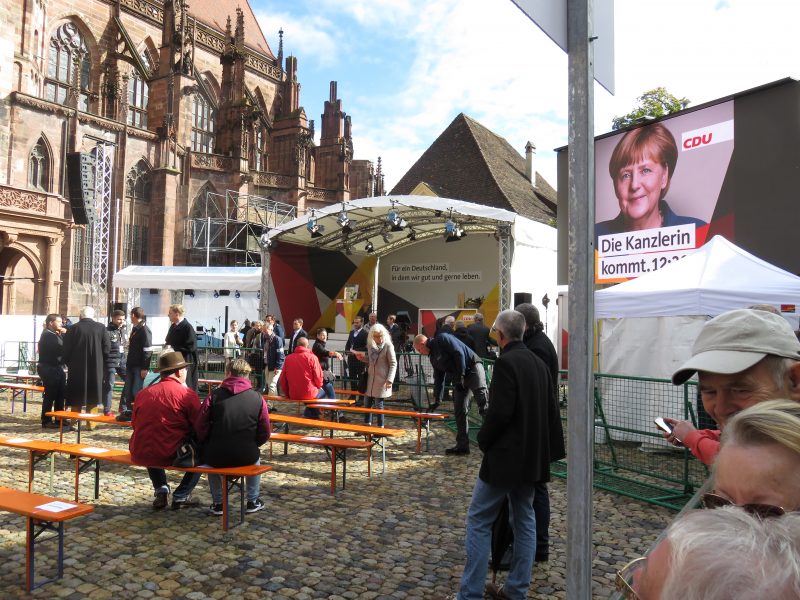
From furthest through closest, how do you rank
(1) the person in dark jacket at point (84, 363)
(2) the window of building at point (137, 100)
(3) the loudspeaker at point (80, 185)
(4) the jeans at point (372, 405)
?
(2) the window of building at point (137, 100), (3) the loudspeaker at point (80, 185), (4) the jeans at point (372, 405), (1) the person in dark jacket at point (84, 363)

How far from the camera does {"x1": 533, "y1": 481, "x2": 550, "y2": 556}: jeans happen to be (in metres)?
4.35

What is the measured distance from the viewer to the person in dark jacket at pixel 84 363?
29.8 feet

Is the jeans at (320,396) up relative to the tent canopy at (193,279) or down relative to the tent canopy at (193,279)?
down

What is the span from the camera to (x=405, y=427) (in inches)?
413

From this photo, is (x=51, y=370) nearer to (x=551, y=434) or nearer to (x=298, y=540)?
(x=298, y=540)

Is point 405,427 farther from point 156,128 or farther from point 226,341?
point 156,128

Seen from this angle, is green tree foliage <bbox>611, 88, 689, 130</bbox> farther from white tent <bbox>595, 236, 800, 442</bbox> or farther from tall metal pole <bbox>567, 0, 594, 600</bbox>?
tall metal pole <bbox>567, 0, 594, 600</bbox>

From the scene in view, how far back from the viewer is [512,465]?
350cm

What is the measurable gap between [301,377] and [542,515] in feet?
18.7

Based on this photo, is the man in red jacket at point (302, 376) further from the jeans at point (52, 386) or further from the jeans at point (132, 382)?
the jeans at point (52, 386)

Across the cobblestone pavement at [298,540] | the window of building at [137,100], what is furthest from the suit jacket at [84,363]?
the window of building at [137,100]

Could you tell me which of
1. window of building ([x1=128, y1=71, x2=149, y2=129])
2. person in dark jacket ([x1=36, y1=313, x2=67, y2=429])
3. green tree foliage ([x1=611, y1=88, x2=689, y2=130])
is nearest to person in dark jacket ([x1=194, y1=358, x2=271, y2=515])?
person in dark jacket ([x1=36, y1=313, x2=67, y2=429])

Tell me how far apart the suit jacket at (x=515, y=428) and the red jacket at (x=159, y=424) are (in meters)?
3.05

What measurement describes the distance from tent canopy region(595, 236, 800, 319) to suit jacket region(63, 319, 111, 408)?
23.8 feet
